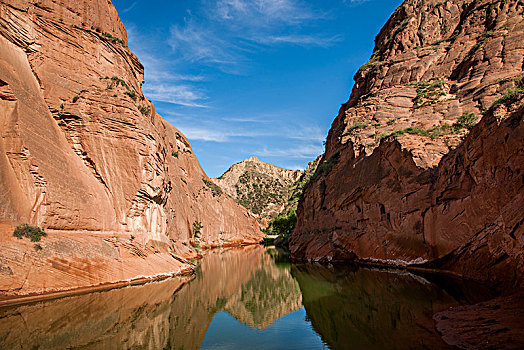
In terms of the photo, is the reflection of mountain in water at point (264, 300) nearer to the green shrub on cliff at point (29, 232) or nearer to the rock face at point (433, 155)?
the rock face at point (433, 155)

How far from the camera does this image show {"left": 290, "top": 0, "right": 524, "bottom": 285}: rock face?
1533cm

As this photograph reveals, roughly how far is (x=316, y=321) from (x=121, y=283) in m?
12.1

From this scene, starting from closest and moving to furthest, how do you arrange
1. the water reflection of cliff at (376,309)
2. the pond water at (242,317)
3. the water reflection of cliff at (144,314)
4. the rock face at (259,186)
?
the water reflection of cliff at (376,309)
the pond water at (242,317)
the water reflection of cliff at (144,314)
the rock face at (259,186)

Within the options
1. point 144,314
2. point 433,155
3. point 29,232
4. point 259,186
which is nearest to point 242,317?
point 144,314

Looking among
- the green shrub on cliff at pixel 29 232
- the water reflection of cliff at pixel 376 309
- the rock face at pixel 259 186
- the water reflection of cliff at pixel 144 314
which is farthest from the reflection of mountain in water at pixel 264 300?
the rock face at pixel 259 186

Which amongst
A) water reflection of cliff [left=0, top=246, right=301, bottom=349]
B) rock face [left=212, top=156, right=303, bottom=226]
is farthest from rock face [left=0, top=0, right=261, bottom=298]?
rock face [left=212, top=156, right=303, bottom=226]

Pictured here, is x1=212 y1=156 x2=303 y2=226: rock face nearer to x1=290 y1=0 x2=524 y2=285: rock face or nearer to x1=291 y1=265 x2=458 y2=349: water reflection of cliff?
x1=290 y1=0 x2=524 y2=285: rock face

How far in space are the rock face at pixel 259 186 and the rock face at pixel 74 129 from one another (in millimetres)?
81934

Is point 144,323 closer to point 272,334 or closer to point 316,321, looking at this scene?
point 272,334

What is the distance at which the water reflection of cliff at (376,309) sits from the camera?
947 cm

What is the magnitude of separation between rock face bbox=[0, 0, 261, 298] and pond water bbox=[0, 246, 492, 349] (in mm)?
4984

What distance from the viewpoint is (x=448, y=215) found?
64.8ft

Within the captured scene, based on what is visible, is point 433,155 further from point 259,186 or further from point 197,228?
point 259,186

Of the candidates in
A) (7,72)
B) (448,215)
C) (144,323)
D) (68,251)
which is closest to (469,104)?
(448,215)
